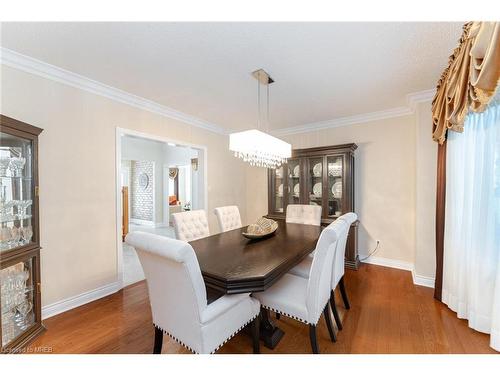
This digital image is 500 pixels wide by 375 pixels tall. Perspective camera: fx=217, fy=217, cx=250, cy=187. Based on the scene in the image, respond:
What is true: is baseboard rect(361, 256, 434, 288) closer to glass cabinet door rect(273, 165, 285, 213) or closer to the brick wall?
glass cabinet door rect(273, 165, 285, 213)

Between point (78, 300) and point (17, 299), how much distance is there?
592 mm

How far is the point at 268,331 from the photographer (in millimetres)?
1721

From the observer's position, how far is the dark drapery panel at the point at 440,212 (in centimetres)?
230

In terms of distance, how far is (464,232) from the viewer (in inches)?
79.0

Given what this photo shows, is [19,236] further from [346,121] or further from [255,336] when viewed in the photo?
[346,121]

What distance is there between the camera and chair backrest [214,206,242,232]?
278cm

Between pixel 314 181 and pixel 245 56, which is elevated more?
pixel 245 56

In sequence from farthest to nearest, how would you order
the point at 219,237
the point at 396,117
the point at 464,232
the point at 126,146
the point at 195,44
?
the point at 126,146, the point at 396,117, the point at 219,237, the point at 464,232, the point at 195,44

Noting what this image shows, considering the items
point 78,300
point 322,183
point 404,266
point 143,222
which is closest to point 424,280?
point 404,266

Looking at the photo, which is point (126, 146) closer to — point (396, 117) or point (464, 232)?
point (396, 117)

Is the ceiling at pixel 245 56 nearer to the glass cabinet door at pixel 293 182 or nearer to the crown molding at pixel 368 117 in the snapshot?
the crown molding at pixel 368 117

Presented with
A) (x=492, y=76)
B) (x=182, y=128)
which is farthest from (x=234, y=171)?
(x=492, y=76)

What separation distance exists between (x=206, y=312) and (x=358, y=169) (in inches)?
126

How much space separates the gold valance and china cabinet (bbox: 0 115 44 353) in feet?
9.60
